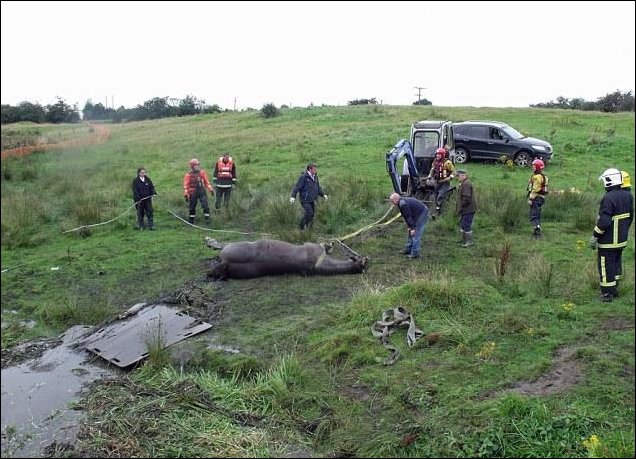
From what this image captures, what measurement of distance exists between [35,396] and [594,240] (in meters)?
6.95

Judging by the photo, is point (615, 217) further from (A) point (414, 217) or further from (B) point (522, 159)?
(B) point (522, 159)

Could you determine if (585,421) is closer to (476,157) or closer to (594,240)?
(594,240)

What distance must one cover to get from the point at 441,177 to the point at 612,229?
6164mm

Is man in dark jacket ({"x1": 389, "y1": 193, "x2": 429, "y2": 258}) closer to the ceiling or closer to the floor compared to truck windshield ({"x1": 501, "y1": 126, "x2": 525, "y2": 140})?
closer to the floor

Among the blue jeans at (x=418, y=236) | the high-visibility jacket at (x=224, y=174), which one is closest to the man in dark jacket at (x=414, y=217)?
the blue jeans at (x=418, y=236)

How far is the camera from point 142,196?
43.8 ft

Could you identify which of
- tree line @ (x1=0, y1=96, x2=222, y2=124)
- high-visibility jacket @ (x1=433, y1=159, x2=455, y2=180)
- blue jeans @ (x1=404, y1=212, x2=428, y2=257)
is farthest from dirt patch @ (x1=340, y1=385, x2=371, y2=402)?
high-visibility jacket @ (x1=433, y1=159, x2=455, y2=180)

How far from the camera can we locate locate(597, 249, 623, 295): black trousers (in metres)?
7.86

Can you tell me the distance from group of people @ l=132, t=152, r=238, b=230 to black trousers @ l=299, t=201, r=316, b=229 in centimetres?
260

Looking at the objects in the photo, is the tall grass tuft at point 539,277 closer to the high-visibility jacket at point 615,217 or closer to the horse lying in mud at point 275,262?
the high-visibility jacket at point 615,217

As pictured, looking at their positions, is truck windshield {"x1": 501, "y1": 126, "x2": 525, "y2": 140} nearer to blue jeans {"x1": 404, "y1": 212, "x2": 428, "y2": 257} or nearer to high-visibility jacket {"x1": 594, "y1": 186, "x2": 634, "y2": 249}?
blue jeans {"x1": 404, "y1": 212, "x2": 428, "y2": 257}

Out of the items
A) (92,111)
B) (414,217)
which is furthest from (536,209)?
(92,111)

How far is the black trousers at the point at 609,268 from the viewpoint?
25.8 ft

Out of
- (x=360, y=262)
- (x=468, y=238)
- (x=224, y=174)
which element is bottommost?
(x=360, y=262)
